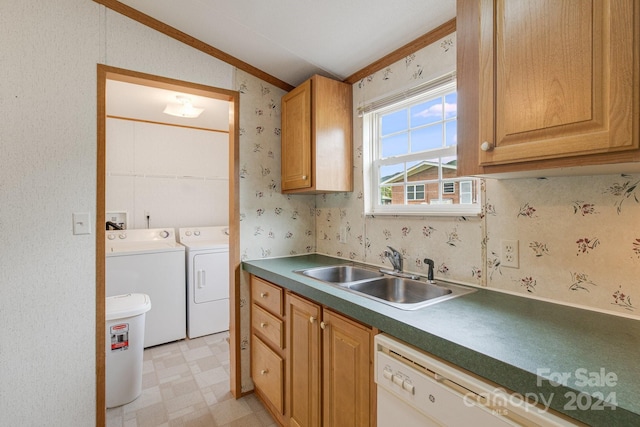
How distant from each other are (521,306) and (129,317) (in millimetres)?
2281

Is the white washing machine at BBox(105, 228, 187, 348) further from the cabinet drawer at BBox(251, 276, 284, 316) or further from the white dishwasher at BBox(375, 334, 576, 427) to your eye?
the white dishwasher at BBox(375, 334, 576, 427)

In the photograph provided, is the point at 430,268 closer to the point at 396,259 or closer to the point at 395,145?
the point at 396,259

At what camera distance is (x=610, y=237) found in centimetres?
107

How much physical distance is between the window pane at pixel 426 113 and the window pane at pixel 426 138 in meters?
0.04

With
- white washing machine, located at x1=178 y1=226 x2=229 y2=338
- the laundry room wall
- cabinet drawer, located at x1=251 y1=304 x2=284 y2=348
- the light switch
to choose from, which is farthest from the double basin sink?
the laundry room wall

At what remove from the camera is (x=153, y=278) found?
286 centimetres

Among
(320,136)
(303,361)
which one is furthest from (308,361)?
(320,136)

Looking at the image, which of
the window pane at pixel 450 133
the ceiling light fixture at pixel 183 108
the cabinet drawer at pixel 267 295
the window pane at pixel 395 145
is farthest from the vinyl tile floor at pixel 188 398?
the ceiling light fixture at pixel 183 108

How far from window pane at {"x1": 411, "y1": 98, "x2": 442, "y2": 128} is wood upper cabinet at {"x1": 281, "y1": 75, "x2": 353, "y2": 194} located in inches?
18.7

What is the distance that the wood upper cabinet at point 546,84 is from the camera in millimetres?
795

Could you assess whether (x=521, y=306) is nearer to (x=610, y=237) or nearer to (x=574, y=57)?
(x=610, y=237)

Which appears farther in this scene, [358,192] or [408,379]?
[358,192]

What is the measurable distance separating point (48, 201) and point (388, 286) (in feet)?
6.23

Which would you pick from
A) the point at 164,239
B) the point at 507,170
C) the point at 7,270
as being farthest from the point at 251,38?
the point at 164,239
